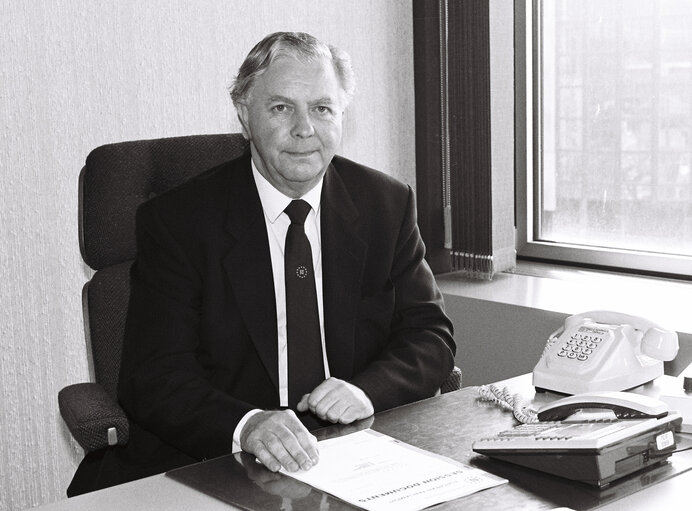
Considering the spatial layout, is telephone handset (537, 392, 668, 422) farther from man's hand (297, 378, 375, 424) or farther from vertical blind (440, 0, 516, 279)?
vertical blind (440, 0, 516, 279)


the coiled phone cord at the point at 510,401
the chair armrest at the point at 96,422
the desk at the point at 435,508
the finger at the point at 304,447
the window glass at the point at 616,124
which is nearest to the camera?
the desk at the point at 435,508

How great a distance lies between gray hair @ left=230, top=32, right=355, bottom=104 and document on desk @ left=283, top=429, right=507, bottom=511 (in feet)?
2.72

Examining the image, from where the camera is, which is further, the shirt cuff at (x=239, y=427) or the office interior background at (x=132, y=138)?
the office interior background at (x=132, y=138)

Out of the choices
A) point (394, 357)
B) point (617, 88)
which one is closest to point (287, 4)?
point (617, 88)

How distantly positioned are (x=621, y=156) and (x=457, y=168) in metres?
0.52

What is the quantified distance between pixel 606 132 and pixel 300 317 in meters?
1.53

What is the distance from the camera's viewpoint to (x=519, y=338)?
8.91ft

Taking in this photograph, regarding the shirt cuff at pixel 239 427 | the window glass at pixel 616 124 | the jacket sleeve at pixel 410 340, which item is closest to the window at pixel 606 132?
the window glass at pixel 616 124

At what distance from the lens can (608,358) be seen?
5.58 feet

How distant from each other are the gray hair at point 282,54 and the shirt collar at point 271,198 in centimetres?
17

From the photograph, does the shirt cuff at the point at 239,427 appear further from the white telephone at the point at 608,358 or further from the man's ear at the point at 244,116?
the man's ear at the point at 244,116

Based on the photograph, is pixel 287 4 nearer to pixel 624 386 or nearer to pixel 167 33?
pixel 167 33

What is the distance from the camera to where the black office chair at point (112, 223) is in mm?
1910

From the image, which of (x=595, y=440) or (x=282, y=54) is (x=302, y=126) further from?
(x=595, y=440)
